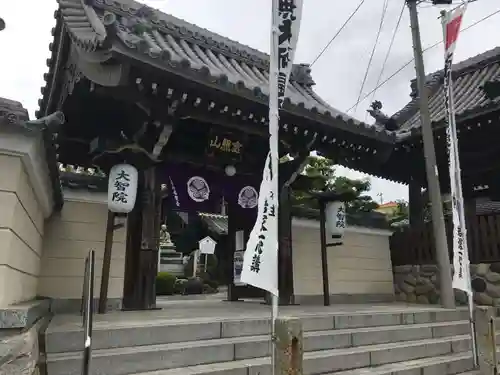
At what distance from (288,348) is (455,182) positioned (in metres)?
4.33

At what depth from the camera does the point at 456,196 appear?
603cm

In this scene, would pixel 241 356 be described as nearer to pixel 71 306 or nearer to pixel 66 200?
pixel 71 306

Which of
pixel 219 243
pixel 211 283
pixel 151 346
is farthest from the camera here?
pixel 219 243

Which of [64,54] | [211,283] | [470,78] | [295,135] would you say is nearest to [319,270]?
[295,135]

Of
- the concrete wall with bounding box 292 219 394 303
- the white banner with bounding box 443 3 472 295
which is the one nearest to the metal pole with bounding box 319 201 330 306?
the concrete wall with bounding box 292 219 394 303

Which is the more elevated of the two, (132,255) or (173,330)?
(132,255)

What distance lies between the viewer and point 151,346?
4.03 m

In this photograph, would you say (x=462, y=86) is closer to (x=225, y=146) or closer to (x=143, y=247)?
(x=225, y=146)

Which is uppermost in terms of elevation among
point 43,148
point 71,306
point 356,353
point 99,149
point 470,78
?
point 470,78

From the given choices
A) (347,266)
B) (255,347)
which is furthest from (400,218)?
(255,347)

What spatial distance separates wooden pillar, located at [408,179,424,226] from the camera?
10.8m

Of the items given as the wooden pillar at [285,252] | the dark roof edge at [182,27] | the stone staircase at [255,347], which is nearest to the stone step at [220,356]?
the stone staircase at [255,347]

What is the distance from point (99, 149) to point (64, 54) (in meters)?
1.84

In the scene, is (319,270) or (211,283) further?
(211,283)
